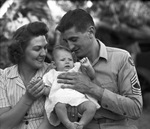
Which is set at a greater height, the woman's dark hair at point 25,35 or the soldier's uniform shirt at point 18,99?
the woman's dark hair at point 25,35

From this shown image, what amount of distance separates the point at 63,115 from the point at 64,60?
0.50m

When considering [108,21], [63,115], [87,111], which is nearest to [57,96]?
[63,115]

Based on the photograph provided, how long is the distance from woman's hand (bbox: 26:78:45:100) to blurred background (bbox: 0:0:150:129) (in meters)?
1.44

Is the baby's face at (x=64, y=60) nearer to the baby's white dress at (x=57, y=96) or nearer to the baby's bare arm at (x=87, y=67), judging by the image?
the baby's white dress at (x=57, y=96)

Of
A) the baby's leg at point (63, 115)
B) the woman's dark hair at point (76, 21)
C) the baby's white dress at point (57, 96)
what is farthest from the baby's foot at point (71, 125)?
the woman's dark hair at point (76, 21)

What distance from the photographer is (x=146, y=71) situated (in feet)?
30.0

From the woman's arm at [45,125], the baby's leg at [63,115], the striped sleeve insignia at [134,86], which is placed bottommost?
the woman's arm at [45,125]

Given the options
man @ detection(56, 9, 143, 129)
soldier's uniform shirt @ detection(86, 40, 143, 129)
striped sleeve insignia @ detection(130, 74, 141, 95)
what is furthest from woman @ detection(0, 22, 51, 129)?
striped sleeve insignia @ detection(130, 74, 141, 95)

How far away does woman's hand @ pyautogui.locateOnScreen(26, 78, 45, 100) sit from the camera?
3.51m

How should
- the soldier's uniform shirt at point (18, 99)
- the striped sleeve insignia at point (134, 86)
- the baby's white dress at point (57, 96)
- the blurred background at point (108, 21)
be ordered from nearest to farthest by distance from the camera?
the baby's white dress at point (57, 96) < the striped sleeve insignia at point (134, 86) < the soldier's uniform shirt at point (18, 99) < the blurred background at point (108, 21)

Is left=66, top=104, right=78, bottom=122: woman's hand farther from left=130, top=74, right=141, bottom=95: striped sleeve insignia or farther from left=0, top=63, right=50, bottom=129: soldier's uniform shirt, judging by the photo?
left=130, top=74, right=141, bottom=95: striped sleeve insignia

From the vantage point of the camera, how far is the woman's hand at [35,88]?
11.5 ft

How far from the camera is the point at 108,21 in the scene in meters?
9.85

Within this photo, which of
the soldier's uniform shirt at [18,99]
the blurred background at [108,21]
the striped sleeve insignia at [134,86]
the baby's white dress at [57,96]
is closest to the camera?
the baby's white dress at [57,96]
